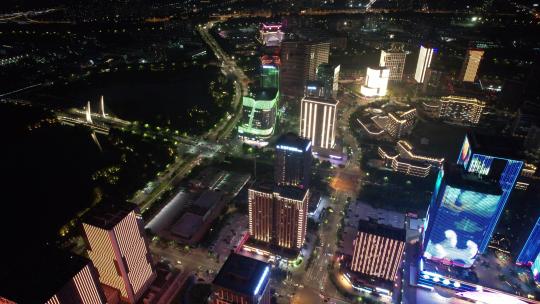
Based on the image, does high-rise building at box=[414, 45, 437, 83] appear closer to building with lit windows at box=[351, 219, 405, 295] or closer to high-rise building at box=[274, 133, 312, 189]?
high-rise building at box=[274, 133, 312, 189]

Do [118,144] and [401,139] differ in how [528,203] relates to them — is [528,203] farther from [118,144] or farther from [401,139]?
[118,144]

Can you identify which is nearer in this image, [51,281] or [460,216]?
[51,281]

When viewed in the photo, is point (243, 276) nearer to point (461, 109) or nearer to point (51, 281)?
point (51, 281)

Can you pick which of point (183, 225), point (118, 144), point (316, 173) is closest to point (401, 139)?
point (316, 173)

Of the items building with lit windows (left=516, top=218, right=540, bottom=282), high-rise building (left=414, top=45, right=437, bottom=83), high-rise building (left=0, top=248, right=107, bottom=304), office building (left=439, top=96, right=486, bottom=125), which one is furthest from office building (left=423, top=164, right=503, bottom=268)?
high-rise building (left=414, top=45, right=437, bottom=83)

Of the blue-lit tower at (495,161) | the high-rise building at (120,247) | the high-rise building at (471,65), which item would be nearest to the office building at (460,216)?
the blue-lit tower at (495,161)

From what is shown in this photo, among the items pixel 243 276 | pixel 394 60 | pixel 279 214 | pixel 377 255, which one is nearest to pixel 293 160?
pixel 279 214

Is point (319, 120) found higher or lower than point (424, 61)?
lower
